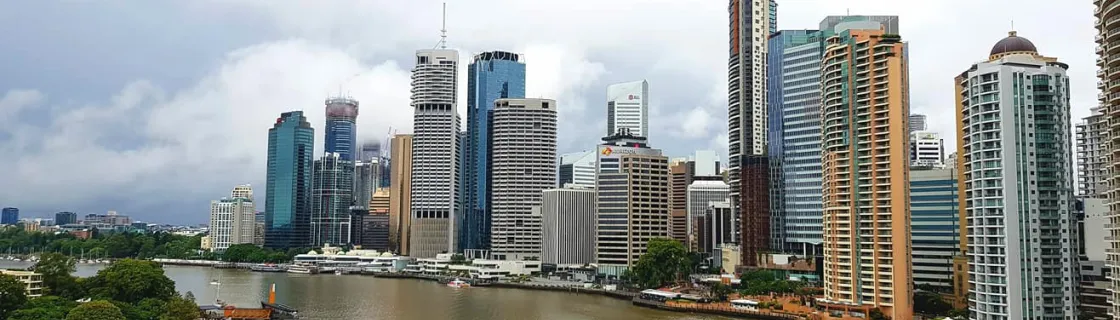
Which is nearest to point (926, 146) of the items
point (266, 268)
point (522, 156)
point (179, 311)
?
point (522, 156)

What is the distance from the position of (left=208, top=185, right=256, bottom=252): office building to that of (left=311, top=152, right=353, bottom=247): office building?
14.4 m

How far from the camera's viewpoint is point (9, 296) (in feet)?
121

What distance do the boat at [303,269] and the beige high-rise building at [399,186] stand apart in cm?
1846

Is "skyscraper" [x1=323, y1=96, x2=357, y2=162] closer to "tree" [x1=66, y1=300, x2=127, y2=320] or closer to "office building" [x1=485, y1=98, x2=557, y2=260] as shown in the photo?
"office building" [x1=485, y1=98, x2=557, y2=260]

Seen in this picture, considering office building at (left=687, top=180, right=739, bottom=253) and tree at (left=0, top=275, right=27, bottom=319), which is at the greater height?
office building at (left=687, top=180, right=739, bottom=253)

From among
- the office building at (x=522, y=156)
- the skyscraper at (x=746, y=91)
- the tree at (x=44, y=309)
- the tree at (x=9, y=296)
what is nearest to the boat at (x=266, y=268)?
the office building at (x=522, y=156)

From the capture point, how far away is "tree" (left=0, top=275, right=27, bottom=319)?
36594 mm

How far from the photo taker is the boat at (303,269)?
10911cm

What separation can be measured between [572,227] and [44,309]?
62909 millimetres

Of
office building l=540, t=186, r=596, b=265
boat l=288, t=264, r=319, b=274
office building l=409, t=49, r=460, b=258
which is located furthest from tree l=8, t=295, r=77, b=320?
office building l=409, t=49, r=460, b=258

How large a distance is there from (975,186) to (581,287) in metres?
43.2

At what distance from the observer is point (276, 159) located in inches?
6073

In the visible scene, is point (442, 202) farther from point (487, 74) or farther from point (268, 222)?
point (268, 222)

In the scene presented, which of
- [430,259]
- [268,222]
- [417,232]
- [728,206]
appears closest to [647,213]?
[728,206]
